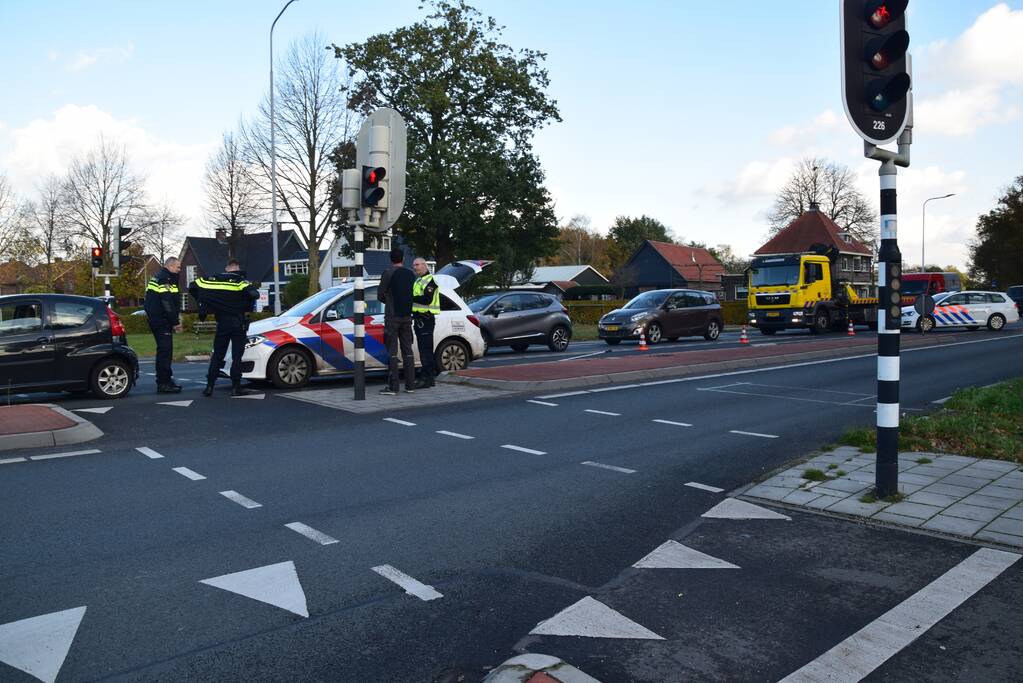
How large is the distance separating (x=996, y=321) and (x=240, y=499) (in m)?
32.8

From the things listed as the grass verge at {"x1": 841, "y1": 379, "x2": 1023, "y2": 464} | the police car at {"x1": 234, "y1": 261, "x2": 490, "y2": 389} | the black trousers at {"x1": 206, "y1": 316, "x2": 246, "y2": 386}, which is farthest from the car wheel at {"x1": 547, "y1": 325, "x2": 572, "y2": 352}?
the grass verge at {"x1": 841, "y1": 379, "x2": 1023, "y2": 464}

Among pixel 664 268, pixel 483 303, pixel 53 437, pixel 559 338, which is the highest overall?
pixel 664 268

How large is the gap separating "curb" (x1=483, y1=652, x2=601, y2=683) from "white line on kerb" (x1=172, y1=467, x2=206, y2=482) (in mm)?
4278

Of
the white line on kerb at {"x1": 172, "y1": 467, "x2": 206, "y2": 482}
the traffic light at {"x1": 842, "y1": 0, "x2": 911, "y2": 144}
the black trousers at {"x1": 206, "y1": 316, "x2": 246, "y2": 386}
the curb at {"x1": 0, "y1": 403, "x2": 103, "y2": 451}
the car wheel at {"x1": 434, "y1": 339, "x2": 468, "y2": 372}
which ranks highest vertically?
the traffic light at {"x1": 842, "y1": 0, "x2": 911, "y2": 144}

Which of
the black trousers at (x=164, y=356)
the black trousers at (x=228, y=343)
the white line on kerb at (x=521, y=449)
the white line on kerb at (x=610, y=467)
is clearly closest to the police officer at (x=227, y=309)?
the black trousers at (x=228, y=343)

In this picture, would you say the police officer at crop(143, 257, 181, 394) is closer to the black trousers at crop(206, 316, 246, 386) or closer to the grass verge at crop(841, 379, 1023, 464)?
the black trousers at crop(206, 316, 246, 386)

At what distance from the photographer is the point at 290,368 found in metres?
12.7

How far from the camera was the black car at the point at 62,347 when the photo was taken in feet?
35.7

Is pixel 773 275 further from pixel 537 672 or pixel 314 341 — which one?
pixel 537 672

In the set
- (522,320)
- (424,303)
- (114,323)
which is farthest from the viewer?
(522,320)

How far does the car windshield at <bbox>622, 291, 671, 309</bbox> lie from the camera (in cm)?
2522

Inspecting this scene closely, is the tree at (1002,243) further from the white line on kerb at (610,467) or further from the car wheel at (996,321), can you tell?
the white line on kerb at (610,467)

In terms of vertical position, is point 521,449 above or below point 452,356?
below

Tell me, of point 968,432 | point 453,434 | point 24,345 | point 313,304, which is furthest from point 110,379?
point 968,432
